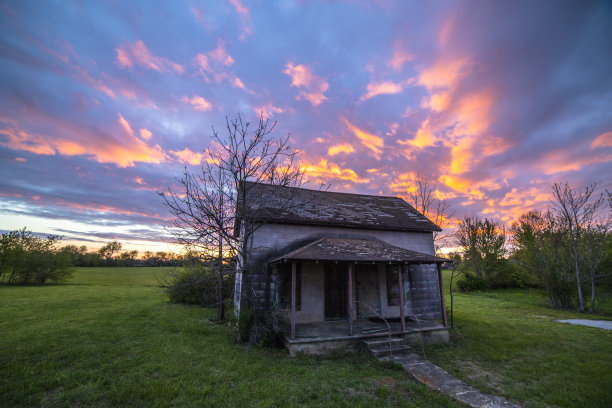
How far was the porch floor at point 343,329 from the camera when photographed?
7.46 meters

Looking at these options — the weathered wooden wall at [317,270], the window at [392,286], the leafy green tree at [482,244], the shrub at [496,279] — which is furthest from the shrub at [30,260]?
the leafy green tree at [482,244]

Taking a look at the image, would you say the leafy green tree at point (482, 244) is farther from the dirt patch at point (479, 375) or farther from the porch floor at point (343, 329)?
the dirt patch at point (479, 375)

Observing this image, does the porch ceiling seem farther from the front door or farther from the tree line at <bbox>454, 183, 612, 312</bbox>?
the tree line at <bbox>454, 183, 612, 312</bbox>

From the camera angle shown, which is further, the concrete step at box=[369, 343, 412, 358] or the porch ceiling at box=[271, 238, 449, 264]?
the porch ceiling at box=[271, 238, 449, 264]

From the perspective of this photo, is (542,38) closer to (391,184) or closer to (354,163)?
(354,163)

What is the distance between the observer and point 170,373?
552cm

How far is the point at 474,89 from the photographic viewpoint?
10523 millimetres

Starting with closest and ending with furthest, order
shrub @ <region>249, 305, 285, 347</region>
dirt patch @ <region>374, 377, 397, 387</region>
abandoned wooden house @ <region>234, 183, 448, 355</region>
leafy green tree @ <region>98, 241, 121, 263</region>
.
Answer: dirt patch @ <region>374, 377, 397, 387</region>, shrub @ <region>249, 305, 285, 347</region>, abandoned wooden house @ <region>234, 183, 448, 355</region>, leafy green tree @ <region>98, 241, 121, 263</region>

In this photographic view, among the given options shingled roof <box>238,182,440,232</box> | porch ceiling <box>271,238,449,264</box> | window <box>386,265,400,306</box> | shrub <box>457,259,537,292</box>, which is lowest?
shrub <box>457,259,537,292</box>

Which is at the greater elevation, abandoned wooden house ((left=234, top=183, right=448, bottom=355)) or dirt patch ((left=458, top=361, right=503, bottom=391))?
abandoned wooden house ((left=234, top=183, right=448, bottom=355))

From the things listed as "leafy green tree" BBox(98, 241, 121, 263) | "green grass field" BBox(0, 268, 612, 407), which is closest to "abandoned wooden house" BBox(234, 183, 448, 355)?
"green grass field" BBox(0, 268, 612, 407)

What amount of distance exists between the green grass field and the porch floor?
60 centimetres

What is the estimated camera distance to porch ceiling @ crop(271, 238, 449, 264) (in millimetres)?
7609

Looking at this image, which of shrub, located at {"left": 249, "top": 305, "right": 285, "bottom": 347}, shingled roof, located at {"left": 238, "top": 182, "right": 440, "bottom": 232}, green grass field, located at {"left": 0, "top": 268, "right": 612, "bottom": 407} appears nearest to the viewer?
green grass field, located at {"left": 0, "top": 268, "right": 612, "bottom": 407}
